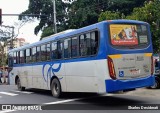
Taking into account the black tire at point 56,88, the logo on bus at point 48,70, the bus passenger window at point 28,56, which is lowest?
the black tire at point 56,88

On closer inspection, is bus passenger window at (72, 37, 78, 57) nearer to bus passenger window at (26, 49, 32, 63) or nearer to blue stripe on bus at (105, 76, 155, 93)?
blue stripe on bus at (105, 76, 155, 93)

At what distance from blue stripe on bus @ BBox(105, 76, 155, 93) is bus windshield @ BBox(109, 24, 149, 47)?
133 centimetres

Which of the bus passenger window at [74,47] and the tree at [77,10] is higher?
the tree at [77,10]

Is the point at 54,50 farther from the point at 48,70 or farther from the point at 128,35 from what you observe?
the point at 128,35

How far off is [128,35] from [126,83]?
5.94ft

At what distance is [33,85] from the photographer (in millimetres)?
18453

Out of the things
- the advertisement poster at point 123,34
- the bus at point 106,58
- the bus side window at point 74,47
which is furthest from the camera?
the bus side window at point 74,47

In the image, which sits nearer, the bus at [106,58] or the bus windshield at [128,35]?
the bus at [106,58]

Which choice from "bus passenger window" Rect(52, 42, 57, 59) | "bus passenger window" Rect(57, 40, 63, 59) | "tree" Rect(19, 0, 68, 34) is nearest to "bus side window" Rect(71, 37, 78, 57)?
"bus passenger window" Rect(57, 40, 63, 59)

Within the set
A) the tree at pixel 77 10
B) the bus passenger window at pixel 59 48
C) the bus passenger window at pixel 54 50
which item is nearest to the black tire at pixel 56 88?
the bus passenger window at pixel 54 50

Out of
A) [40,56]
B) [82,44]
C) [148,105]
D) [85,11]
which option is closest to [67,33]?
[82,44]

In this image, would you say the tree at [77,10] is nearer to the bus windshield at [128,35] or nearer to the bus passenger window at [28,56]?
the bus passenger window at [28,56]

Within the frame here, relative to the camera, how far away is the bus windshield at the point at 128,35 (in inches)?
476

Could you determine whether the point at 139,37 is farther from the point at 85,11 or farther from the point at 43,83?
the point at 85,11
